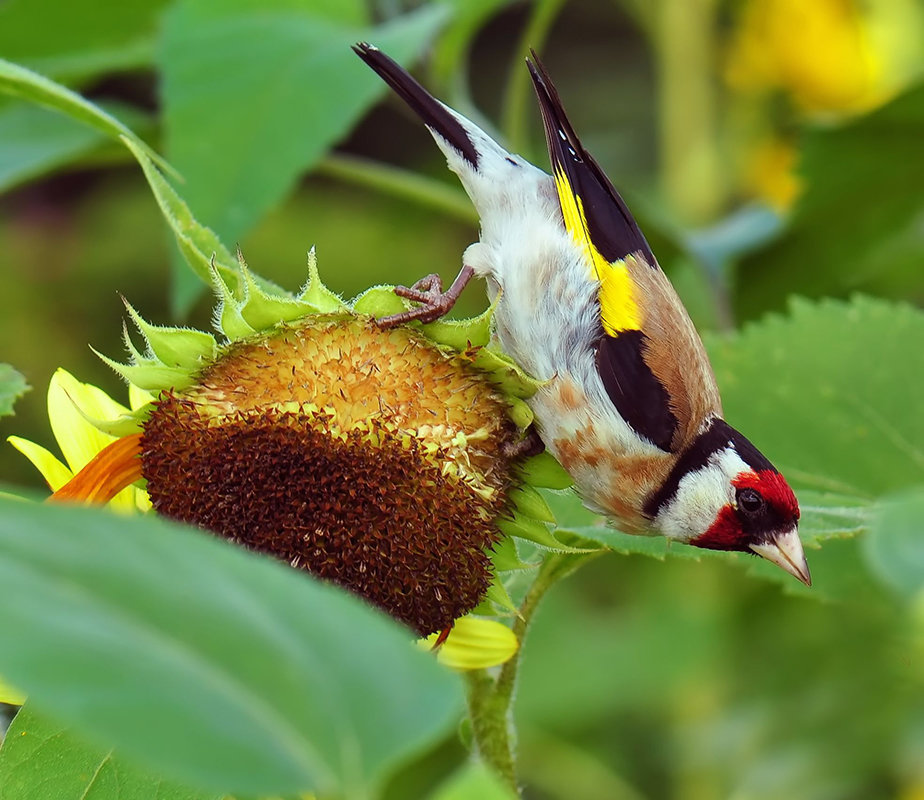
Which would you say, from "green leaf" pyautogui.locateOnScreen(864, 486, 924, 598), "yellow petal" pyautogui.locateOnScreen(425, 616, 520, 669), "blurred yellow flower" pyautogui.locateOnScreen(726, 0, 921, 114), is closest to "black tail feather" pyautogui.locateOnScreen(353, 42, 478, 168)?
"yellow petal" pyautogui.locateOnScreen(425, 616, 520, 669)

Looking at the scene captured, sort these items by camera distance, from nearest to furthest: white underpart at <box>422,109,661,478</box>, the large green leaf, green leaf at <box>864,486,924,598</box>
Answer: green leaf at <box>864,486,924,598</box>, white underpart at <box>422,109,661,478</box>, the large green leaf

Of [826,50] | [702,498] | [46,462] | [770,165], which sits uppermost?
[46,462]

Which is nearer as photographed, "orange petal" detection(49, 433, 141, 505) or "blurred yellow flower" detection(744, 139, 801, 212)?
"orange petal" detection(49, 433, 141, 505)

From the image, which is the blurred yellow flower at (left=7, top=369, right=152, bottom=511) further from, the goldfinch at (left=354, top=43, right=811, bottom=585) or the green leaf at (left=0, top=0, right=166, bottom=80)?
the green leaf at (left=0, top=0, right=166, bottom=80)

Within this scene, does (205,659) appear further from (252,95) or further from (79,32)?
(79,32)

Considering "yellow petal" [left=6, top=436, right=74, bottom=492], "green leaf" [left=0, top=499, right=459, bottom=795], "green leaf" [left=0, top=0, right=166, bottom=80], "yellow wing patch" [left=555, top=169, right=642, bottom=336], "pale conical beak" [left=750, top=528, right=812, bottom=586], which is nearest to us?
"green leaf" [left=0, top=499, right=459, bottom=795]

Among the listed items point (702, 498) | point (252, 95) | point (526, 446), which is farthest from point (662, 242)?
point (526, 446)
